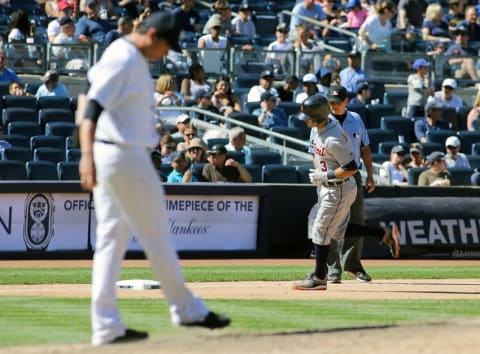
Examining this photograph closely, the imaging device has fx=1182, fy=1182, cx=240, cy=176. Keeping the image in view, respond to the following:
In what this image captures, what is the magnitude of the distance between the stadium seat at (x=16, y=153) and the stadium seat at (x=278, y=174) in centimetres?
336

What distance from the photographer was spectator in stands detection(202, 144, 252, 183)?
1599 centimetres

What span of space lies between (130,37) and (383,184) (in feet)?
34.6

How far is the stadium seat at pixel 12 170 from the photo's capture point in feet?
51.0

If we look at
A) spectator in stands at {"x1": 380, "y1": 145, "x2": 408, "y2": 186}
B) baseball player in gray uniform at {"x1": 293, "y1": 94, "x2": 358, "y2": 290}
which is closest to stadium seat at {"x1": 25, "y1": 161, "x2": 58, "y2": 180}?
spectator in stands at {"x1": 380, "y1": 145, "x2": 408, "y2": 186}

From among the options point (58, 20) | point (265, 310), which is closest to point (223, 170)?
point (58, 20)

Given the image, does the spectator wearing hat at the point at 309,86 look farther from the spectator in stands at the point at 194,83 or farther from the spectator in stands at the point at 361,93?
the spectator in stands at the point at 194,83

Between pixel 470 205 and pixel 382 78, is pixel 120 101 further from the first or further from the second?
pixel 382 78

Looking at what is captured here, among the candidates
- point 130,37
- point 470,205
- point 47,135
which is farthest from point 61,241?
point 130,37

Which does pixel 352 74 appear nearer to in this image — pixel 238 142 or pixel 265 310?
pixel 238 142

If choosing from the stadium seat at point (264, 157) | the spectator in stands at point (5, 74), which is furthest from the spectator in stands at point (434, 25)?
the spectator in stands at point (5, 74)

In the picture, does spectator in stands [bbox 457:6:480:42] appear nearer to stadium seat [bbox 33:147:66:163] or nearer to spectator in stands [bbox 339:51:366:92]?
spectator in stands [bbox 339:51:366:92]

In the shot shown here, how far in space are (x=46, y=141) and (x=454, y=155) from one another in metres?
6.28

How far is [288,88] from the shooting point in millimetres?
19703

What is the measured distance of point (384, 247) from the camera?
53.2 ft
